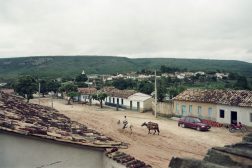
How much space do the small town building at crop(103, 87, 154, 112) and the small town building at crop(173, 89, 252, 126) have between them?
7.99 metres

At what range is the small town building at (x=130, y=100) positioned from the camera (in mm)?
48500

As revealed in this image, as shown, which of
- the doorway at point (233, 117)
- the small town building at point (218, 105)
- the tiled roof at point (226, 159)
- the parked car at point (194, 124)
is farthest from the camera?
the doorway at point (233, 117)

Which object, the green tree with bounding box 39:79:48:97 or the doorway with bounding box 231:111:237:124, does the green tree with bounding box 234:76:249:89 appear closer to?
the doorway with bounding box 231:111:237:124

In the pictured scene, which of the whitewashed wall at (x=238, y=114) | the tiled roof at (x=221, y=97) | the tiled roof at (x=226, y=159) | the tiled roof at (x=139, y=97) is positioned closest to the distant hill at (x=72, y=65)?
the tiled roof at (x=139, y=97)

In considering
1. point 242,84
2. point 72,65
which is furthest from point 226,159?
point 72,65

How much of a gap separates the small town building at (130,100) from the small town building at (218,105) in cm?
799

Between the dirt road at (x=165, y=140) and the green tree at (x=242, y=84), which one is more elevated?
the green tree at (x=242, y=84)

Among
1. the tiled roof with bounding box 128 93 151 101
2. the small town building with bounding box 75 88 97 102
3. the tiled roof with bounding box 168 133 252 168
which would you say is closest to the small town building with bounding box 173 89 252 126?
the tiled roof with bounding box 128 93 151 101

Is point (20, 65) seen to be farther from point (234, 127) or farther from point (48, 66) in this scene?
point (234, 127)

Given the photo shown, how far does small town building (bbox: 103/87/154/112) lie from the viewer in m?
48.5

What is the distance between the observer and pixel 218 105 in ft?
114

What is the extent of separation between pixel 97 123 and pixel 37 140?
30.7 meters

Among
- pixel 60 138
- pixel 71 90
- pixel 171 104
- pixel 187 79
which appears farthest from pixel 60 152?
pixel 187 79

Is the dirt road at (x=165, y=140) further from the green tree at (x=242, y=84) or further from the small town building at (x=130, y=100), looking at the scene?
the green tree at (x=242, y=84)
